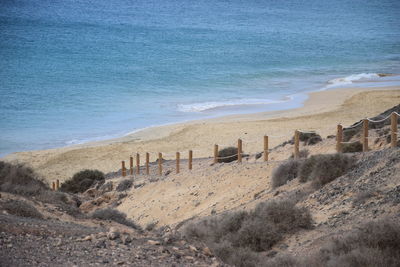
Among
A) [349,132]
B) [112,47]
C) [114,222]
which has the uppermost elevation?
[112,47]

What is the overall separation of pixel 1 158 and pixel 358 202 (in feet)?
74.9

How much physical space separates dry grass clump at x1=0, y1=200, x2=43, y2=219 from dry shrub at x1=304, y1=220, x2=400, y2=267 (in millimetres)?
5768

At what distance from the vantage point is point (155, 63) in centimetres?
6675

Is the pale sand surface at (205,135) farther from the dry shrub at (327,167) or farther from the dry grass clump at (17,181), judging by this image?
the dry shrub at (327,167)

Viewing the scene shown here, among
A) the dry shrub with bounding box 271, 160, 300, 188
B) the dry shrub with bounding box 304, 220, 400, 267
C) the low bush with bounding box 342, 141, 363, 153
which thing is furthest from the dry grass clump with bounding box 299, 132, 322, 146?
the dry shrub with bounding box 304, 220, 400, 267

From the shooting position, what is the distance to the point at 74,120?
40.4 metres

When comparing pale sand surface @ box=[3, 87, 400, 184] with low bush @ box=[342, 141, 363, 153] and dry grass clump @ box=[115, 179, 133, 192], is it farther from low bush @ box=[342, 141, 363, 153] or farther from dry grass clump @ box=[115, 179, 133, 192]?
low bush @ box=[342, 141, 363, 153]

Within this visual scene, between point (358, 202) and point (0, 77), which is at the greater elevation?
point (0, 77)

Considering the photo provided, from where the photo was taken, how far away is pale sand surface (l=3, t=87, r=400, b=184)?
28781mm

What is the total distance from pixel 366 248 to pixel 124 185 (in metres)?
13.0

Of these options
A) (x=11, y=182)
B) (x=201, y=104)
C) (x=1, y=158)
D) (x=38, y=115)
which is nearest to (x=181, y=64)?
(x=201, y=104)

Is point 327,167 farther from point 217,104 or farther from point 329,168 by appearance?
Answer: point 217,104

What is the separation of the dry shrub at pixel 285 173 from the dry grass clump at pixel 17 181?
589cm

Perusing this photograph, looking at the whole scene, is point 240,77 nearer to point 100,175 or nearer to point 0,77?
point 0,77
